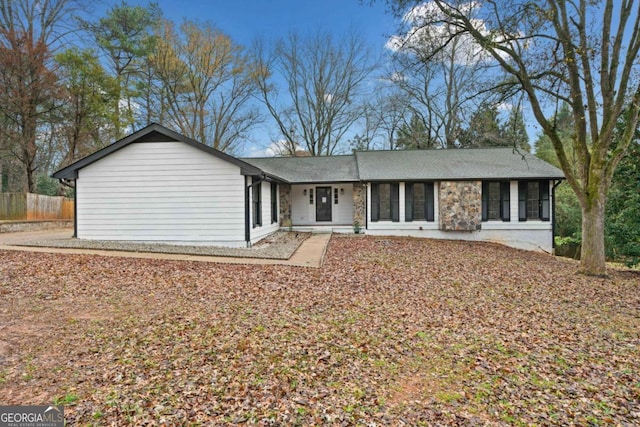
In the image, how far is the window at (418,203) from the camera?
49.1ft

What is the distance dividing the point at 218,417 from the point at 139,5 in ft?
86.8

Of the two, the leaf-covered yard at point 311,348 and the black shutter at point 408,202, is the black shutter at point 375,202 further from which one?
the leaf-covered yard at point 311,348

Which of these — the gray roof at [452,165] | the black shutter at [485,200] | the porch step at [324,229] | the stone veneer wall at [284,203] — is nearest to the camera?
the gray roof at [452,165]

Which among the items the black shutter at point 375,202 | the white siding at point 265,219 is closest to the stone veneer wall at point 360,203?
the black shutter at point 375,202

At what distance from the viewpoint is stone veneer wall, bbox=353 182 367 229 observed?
1547cm

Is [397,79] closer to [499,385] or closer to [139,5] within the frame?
[139,5]

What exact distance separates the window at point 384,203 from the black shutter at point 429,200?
130 centimetres

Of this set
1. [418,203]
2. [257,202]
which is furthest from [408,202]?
[257,202]

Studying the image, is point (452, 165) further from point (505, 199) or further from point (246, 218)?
point (246, 218)

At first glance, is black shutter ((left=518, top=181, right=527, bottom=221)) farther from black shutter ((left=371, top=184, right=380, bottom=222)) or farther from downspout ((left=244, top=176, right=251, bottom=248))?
downspout ((left=244, top=176, right=251, bottom=248))

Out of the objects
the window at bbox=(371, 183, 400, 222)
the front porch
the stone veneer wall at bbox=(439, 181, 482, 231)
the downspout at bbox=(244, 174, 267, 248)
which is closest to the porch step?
the front porch

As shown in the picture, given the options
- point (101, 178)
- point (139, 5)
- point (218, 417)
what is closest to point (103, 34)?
point (139, 5)

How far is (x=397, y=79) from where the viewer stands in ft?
75.8

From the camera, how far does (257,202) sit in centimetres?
1245
